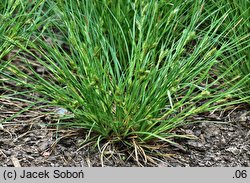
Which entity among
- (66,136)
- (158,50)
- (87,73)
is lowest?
(66,136)

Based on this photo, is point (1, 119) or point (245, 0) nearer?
point (1, 119)

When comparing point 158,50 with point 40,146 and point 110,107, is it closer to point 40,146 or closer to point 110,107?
point 110,107

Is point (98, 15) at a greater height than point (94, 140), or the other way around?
point (98, 15)

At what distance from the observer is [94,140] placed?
2.88 meters

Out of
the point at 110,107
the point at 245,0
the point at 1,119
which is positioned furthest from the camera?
the point at 245,0

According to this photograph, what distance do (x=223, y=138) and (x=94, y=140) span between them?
27.7 inches

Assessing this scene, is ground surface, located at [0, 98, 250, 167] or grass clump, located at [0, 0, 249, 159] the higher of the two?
grass clump, located at [0, 0, 249, 159]

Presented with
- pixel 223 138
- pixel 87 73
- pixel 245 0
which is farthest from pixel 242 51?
pixel 87 73

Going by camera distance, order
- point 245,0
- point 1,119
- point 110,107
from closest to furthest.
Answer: point 110,107 → point 1,119 → point 245,0

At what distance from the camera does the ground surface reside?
278cm

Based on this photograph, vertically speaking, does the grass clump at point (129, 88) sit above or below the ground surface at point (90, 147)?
above

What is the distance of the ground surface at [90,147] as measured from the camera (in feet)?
9.11

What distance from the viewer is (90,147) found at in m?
2.84

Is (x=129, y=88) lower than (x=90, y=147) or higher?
higher
